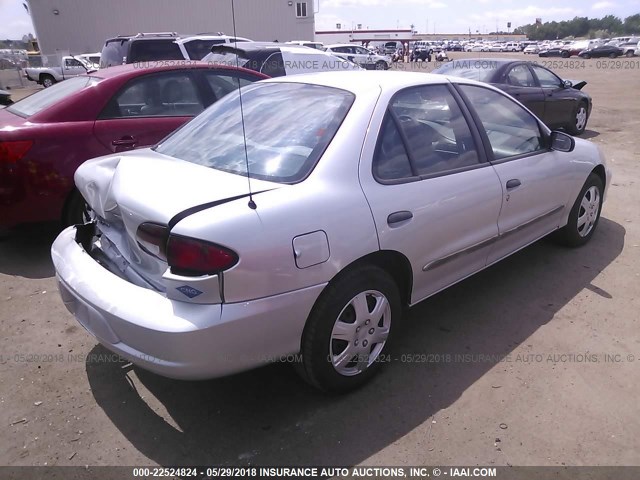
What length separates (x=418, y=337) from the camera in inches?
124

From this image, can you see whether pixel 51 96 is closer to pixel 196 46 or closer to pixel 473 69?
pixel 473 69

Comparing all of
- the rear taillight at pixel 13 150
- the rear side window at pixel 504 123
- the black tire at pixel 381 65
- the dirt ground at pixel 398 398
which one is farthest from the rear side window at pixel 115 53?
the black tire at pixel 381 65

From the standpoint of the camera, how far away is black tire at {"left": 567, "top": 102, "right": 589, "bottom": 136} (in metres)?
9.51

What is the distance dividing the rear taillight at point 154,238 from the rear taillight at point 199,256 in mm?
69

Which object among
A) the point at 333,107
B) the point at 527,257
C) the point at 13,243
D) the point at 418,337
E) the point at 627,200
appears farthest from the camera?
the point at 627,200

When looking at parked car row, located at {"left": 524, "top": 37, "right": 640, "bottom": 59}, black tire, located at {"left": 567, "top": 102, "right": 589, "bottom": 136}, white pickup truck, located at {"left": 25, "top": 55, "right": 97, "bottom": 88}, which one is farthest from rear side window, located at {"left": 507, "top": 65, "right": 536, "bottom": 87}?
parked car row, located at {"left": 524, "top": 37, "right": 640, "bottom": 59}

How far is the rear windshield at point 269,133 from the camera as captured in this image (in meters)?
2.42

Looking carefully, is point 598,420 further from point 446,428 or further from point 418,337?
point 418,337

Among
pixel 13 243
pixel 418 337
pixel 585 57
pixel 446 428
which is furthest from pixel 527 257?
pixel 585 57

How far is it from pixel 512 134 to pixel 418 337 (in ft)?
5.62

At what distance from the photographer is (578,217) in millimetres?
4223

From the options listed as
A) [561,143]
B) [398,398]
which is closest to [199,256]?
[398,398]

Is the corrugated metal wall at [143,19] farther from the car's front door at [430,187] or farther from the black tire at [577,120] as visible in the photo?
the car's front door at [430,187]

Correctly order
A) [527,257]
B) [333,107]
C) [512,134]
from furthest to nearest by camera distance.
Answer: [527,257]
[512,134]
[333,107]
